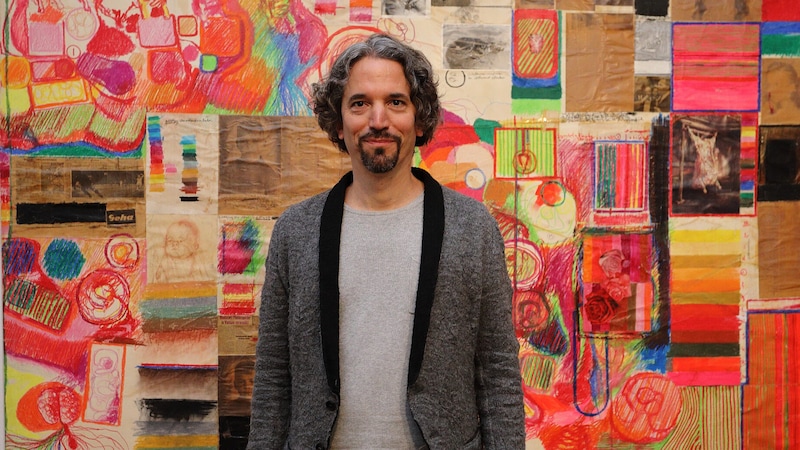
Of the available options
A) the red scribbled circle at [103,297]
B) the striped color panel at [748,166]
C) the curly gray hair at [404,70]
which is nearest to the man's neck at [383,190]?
the curly gray hair at [404,70]

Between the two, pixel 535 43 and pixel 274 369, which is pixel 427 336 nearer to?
pixel 274 369

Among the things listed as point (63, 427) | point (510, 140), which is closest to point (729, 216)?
point (510, 140)

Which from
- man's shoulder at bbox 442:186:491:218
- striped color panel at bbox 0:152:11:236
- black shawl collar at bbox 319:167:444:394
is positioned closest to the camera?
black shawl collar at bbox 319:167:444:394

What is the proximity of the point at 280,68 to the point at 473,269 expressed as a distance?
117cm

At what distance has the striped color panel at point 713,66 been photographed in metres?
2.34

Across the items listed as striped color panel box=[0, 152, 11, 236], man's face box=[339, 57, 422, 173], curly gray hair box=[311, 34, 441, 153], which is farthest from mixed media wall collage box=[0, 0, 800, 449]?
man's face box=[339, 57, 422, 173]

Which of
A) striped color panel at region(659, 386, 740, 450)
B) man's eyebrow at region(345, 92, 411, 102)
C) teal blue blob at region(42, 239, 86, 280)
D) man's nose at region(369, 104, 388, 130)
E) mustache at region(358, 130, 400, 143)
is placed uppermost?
man's eyebrow at region(345, 92, 411, 102)

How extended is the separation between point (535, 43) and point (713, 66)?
1.90 ft

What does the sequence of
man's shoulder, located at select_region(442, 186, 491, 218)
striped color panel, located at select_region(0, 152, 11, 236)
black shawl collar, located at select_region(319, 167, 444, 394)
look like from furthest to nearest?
striped color panel, located at select_region(0, 152, 11, 236), man's shoulder, located at select_region(442, 186, 491, 218), black shawl collar, located at select_region(319, 167, 444, 394)

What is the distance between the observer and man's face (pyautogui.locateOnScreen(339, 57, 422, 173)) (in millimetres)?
1410

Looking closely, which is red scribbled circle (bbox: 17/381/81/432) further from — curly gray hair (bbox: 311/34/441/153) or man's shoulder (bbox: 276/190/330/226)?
curly gray hair (bbox: 311/34/441/153)

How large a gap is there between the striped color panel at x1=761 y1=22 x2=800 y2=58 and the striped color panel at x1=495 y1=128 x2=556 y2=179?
0.76 m

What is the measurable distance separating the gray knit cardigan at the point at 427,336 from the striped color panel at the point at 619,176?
38.6 inches

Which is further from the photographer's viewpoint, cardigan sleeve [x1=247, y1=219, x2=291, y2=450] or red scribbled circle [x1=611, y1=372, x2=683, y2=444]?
red scribbled circle [x1=611, y1=372, x2=683, y2=444]
